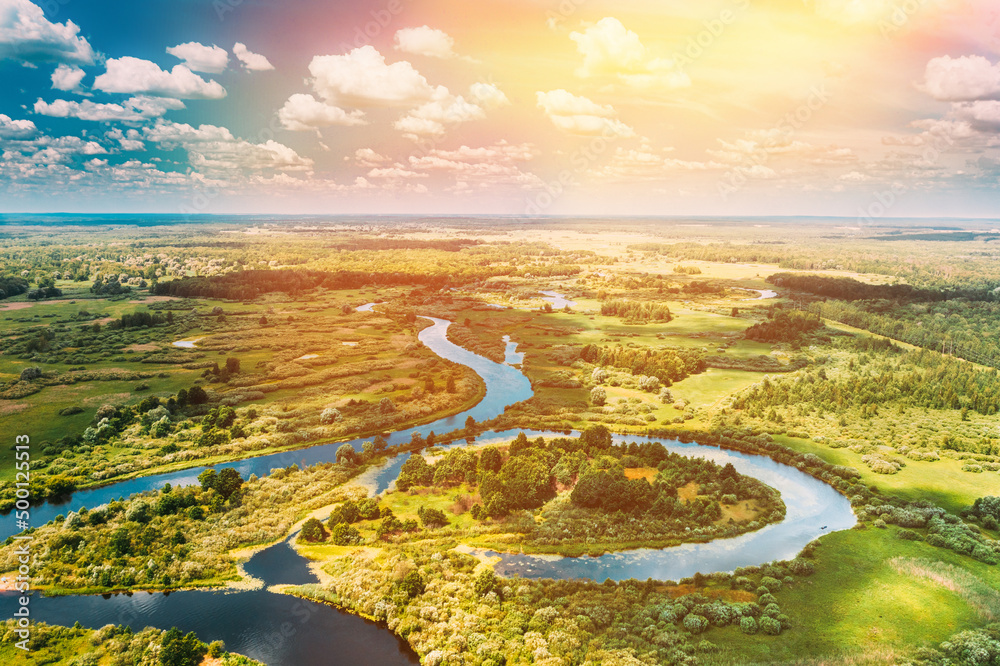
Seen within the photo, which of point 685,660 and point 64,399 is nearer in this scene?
point 685,660

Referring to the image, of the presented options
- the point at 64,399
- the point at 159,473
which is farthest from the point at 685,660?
the point at 64,399

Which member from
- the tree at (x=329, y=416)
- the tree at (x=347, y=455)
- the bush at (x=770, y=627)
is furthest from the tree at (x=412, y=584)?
the tree at (x=329, y=416)

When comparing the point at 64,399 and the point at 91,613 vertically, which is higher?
the point at 64,399

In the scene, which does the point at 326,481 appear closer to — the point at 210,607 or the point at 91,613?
the point at 210,607

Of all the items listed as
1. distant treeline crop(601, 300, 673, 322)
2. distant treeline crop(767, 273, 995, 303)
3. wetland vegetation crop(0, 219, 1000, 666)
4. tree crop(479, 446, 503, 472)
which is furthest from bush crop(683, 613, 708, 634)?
distant treeline crop(767, 273, 995, 303)

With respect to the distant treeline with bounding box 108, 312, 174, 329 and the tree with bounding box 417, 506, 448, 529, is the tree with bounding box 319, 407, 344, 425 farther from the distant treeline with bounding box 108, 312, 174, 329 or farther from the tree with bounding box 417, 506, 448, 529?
the distant treeline with bounding box 108, 312, 174, 329

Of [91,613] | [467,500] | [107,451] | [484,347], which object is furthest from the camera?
[484,347]

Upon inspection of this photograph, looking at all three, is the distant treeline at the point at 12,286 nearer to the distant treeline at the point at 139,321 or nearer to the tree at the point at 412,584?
the distant treeline at the point at 139,321
